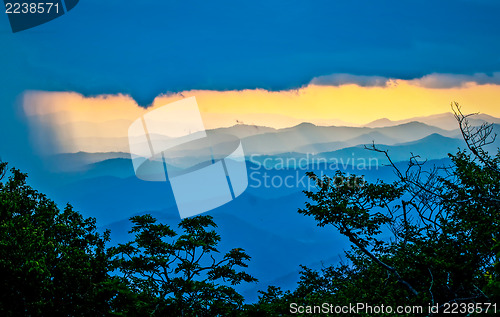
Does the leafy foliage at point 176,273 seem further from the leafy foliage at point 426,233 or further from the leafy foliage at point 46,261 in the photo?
the leafy foliage at point 426,233

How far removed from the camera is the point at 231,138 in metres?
143

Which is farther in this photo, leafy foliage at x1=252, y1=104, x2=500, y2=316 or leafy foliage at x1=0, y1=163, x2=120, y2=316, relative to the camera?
leafy foliage at x1=0, y1=163, x2=120, y2=316

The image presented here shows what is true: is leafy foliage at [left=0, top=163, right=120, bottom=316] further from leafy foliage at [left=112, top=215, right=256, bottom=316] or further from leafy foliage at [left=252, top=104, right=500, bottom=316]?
leafy foliage at [left=252, top=104, right=500, bottom=316]

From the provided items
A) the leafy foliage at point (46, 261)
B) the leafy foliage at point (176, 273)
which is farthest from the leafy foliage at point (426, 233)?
the leafy foliage at point (46, 261)

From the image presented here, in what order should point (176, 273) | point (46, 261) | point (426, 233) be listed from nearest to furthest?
point (426, 233), point (46, 261), point (176, 273)

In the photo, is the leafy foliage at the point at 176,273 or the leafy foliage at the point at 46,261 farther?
the leafy foliage at the point at 176,273

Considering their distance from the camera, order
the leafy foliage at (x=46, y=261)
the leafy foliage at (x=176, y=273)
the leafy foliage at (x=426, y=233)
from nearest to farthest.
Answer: the leafy foliage at (x=426, y=233) → the leafy foliage at (x=46, y=261) → the leafy foliage at (x=176, y=273)

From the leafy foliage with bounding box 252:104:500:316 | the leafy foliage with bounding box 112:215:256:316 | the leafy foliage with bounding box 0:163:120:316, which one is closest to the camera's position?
the leafy foliage with bounding box 252:104:500:316

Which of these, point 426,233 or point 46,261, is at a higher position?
point 46,261

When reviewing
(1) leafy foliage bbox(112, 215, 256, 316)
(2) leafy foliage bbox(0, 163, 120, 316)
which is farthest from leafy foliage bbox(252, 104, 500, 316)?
(2) leafy foliage bbox(0, 163, 120, 316)

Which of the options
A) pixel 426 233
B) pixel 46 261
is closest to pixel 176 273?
pixel 46 261

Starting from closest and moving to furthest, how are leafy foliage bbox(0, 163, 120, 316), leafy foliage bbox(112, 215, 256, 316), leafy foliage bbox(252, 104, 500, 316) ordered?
leafy foliage bbox(252, 104, 500, 316), leafy foliage bbox(0, 163, 120, 316), leafy foliage bbox(112, 215, 256, 316)

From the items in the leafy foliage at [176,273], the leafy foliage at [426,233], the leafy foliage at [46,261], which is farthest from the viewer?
the leafy foliage at [176,273]

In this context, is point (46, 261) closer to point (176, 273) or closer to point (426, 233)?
point (176, 273)
